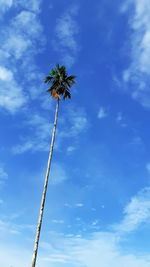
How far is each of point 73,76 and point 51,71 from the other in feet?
11.4

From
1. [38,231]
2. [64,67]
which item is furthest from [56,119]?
[38,231]

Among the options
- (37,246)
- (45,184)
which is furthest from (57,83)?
(37,246)

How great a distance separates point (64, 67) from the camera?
45281 millimetres

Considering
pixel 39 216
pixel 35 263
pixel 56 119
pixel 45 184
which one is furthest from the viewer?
pixel 56 119

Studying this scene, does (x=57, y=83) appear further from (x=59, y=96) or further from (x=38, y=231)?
(x=38, y=231)

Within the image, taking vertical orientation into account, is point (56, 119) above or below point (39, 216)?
above

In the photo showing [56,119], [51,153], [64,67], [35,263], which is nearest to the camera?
[35,263]

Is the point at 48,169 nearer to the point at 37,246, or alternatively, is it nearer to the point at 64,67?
the point at 37,246

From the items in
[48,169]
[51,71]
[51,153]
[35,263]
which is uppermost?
[51,71]

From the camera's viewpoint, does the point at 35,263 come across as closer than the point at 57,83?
Yes

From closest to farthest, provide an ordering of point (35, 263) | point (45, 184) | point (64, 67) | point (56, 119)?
1. point (35, 263)
2. point (45, 184)
3. point (56, 119)
4. point (64, 67)

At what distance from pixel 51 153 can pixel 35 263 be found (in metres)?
13.8

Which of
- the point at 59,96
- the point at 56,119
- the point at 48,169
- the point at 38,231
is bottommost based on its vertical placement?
the point at 38,231

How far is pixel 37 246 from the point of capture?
1221 inches
